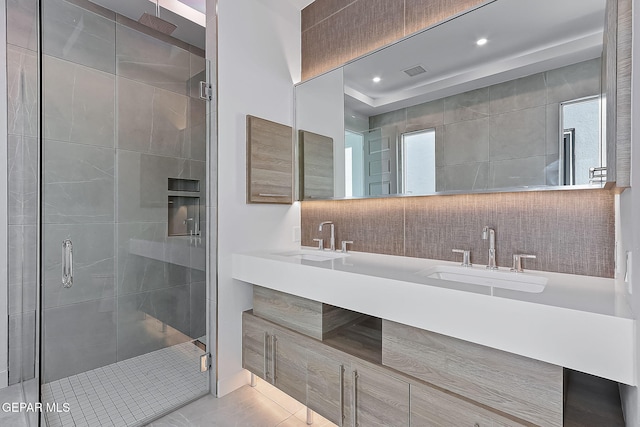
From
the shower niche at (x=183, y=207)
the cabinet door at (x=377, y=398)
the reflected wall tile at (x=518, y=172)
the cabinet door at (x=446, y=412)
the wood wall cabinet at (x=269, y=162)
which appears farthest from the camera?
the wood wall cabinet at (x=269, y=162)

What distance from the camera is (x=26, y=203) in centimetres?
185

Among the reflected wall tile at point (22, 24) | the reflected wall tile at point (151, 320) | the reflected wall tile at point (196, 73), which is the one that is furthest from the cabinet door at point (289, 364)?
the reflected wall tile at point (22, 24)

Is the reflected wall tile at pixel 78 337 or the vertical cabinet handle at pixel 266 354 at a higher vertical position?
the reflected wall tile at pixel 78 337

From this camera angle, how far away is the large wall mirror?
1349 millimetres

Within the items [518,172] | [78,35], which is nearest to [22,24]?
[78,35]

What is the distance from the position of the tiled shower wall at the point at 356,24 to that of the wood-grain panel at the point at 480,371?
5.70ft

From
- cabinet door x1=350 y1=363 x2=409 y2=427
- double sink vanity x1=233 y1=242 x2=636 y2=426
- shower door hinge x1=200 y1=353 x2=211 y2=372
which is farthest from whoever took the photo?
shower door hinge x1=200 y1=353 x2=211 y2=372

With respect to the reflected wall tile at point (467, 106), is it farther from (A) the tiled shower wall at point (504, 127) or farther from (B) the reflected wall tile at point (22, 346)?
(B) the reflected wall tile at point (22, 346)

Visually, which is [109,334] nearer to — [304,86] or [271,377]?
[271,377]

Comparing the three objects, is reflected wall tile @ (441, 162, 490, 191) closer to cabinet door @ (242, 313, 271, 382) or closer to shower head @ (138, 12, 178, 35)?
cabinet door @ (242, 313, 271, 382)

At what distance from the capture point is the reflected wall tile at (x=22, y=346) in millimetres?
1758

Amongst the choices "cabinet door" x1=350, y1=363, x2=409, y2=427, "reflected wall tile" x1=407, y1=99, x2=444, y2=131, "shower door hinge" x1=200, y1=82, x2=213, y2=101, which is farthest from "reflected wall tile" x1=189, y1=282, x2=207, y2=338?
"reflected wall tile" x1=407, y1=99, x2=444, y2=131

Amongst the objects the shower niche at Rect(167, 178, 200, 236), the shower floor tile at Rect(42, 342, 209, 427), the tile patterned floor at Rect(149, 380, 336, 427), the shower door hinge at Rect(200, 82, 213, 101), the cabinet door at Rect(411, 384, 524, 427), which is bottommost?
the tile patterned floor at Rect(149, 380, 336, 427)

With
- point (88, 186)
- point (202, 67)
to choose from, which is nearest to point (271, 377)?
point (88, 186)
